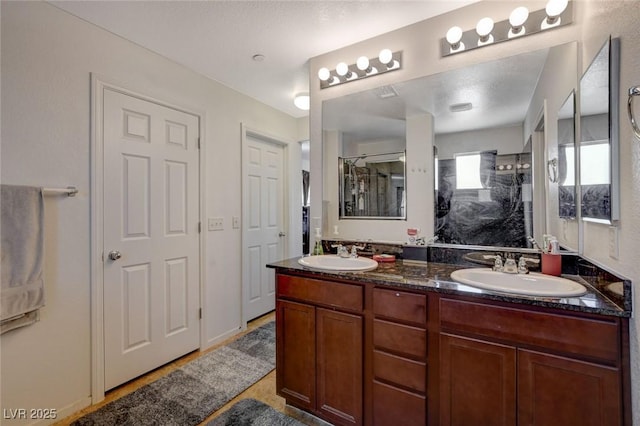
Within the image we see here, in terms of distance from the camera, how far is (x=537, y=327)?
1.11m

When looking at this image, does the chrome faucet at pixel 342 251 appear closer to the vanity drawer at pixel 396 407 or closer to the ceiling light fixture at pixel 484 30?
the vanity drawer at pixel 396 407

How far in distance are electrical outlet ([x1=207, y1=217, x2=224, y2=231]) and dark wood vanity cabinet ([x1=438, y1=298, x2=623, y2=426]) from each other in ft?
6.81

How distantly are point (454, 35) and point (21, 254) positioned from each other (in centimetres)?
269

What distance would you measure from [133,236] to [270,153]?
5.75ft

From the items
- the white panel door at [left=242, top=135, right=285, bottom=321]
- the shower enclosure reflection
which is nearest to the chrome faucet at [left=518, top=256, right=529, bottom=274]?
the shower enclosure reflection

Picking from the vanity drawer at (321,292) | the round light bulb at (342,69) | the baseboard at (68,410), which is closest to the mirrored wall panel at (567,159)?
the vanity drawer at (321,292)

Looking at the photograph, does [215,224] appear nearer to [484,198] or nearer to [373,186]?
[373,186]

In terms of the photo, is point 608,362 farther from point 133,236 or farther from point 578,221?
point 133,236

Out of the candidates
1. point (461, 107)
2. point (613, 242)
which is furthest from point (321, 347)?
point (461, 107)

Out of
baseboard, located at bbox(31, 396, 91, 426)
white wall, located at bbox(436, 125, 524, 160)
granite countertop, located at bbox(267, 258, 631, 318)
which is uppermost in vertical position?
white wall, located at bbox(436, 125, 524, 160)

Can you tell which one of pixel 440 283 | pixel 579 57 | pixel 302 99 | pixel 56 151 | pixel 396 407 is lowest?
pixel 396 407

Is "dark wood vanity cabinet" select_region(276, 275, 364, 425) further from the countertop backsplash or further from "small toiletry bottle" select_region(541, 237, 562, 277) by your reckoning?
"small toiletry bottle" select_region(541, 237, 562, 277)

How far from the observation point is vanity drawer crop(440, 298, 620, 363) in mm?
1020

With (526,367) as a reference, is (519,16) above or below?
above
